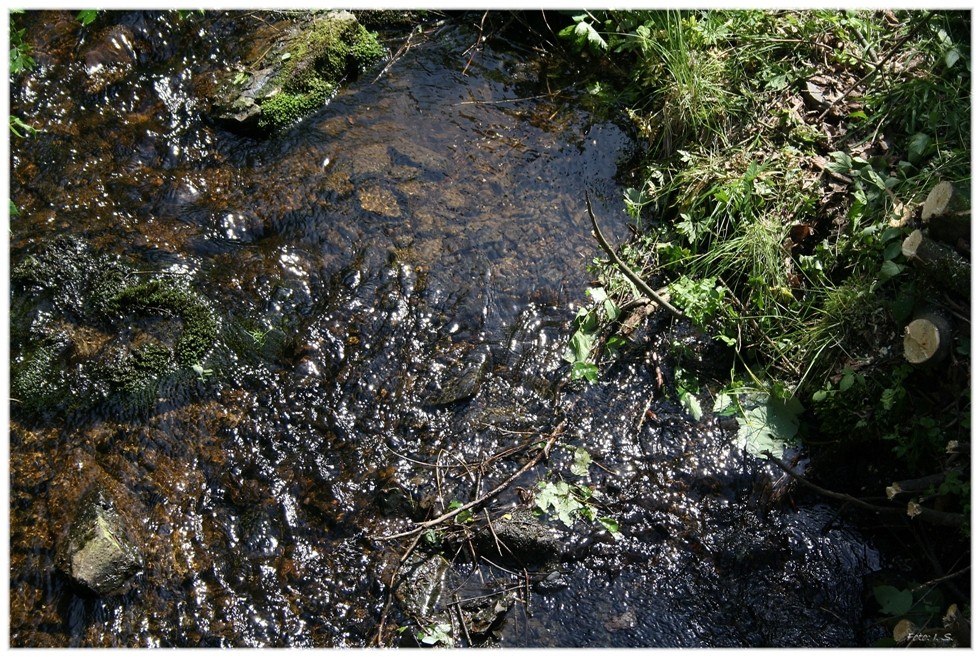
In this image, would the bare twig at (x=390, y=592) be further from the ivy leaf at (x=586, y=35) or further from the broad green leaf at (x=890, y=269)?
the ivy leaf at (x=586, y=35)

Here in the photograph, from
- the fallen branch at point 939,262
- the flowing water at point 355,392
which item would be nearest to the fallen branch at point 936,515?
the flowing water at point 355,392

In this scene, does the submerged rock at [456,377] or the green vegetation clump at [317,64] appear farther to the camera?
the green vegetation clump at [317,64]

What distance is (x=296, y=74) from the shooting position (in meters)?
5.46

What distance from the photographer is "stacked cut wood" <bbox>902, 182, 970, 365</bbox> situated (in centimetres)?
352

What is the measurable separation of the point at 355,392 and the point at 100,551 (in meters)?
1.40

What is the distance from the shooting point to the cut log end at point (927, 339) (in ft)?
11.7

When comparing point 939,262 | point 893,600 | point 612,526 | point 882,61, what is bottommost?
point 612,526

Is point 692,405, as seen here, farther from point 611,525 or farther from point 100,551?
point 100,551

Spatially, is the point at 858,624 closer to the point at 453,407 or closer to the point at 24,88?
the point at 453,407

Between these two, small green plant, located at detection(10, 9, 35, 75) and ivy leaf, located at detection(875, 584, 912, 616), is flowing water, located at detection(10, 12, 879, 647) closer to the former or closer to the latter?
ivy leaf, located at detection(875, 584, 912, 616)

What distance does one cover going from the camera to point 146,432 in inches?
154

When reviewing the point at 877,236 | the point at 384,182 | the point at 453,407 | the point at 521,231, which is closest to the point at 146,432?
the point at 453,407

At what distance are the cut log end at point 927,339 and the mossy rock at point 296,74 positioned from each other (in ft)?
13.4

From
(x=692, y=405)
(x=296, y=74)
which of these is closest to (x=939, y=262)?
(x=692, y=405)
